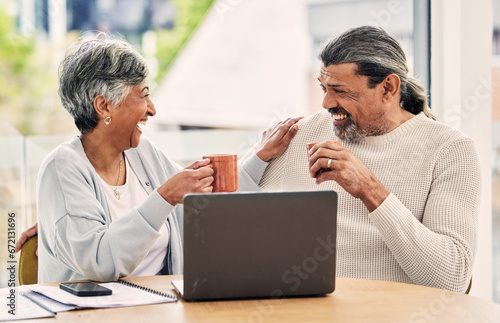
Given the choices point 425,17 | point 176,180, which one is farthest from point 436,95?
point 176,180

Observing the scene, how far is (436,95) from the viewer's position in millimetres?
2775

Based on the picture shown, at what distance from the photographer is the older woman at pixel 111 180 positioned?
156 cm

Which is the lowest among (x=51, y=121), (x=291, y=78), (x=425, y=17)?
(x=51, y=121)

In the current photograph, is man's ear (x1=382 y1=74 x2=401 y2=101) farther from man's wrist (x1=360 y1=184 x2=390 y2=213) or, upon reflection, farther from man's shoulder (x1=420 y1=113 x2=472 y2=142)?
man's wrist (x1=360 y1=184 x2=390 y2=213)

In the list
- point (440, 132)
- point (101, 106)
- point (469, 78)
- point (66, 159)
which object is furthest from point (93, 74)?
point (469, 78)

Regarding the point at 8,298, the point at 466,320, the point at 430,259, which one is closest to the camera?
the point at 466,320

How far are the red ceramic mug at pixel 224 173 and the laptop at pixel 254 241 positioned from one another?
319 millimetres

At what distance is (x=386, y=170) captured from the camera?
1.91 meters

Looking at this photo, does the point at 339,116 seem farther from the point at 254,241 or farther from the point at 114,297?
the point at 114,297

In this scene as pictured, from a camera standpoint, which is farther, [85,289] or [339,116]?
[339,116]

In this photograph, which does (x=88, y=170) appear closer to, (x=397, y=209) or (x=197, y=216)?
(x=197, y=216)

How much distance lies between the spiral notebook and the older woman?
0.15 metres

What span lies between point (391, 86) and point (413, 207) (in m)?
0.42

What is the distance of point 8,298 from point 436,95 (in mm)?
2108
